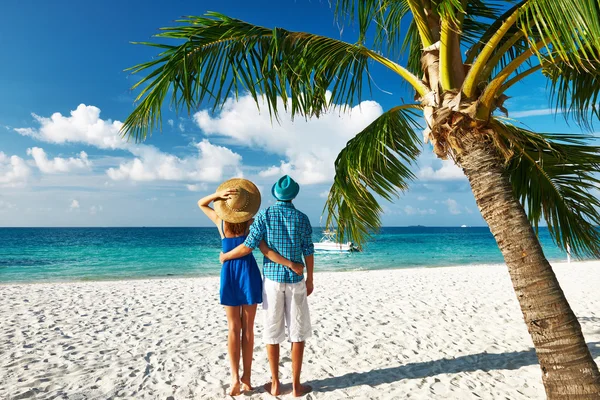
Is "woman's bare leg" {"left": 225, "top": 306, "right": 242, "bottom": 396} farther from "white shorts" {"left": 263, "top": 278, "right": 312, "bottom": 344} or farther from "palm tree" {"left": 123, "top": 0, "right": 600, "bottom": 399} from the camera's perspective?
"palm tree" {"left": 123, "top": 0, "right": 600, "bottom": 399}

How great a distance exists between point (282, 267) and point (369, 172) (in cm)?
153

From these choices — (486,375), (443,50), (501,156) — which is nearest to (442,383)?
(486,375)

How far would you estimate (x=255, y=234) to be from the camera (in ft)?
10.1

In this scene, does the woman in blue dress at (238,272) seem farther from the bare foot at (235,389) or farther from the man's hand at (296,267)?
the man's hand at (296,267)

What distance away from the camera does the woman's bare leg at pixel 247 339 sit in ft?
10.7

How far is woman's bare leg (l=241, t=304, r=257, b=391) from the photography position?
3.28 m

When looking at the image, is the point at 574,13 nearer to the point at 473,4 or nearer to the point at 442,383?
the point at 473,4

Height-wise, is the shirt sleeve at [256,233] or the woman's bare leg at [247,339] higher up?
the shirt sleeve at [256,233]

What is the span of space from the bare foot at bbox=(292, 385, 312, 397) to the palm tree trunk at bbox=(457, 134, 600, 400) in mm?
1784

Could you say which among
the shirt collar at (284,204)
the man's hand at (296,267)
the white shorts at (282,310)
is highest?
the shirt collar at (284,204)

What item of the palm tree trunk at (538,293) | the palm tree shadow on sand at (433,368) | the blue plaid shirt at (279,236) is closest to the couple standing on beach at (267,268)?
the blue plaid shirt at (279,236)

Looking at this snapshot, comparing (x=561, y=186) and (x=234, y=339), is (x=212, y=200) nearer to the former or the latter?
(x=234, y=339)

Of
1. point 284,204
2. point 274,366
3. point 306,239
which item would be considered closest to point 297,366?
point 274,366

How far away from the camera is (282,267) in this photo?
309 centimetres
